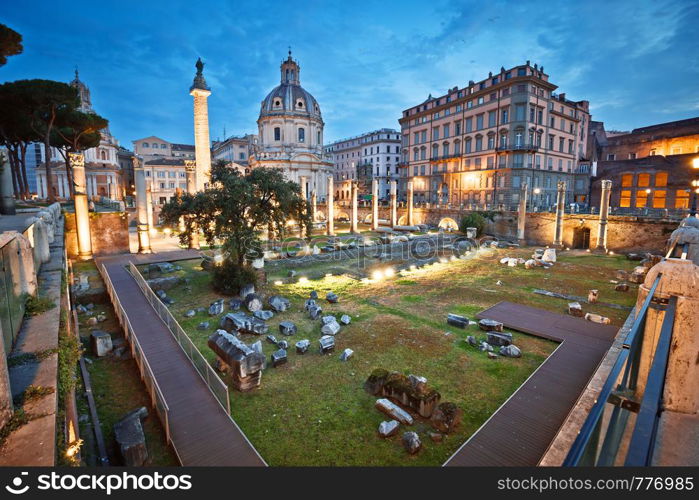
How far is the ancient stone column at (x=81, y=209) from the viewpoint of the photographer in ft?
61.9

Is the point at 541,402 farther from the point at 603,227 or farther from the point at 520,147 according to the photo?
the point at 520,147

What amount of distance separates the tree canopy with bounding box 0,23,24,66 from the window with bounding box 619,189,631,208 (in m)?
55.1

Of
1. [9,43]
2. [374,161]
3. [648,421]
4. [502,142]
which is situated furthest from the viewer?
[374,161]

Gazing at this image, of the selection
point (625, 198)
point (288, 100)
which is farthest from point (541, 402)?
point (288, 100)

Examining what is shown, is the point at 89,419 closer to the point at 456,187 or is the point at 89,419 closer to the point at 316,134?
the point at 456,187

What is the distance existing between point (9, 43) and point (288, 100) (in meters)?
50.5

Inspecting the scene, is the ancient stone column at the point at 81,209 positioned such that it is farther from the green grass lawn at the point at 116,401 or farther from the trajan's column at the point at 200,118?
the green grass lawn at the point at 116,401

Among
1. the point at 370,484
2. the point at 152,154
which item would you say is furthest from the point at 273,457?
the point at 152,154

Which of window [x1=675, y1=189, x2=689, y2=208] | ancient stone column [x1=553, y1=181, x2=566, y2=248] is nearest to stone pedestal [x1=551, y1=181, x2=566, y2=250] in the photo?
ancient stone column [x1=553, y1=181, x2=566, y2=248]

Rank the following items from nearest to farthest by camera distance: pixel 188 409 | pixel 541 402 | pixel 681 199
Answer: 1. pixel 188 409
2. pixel 541 402
3. pixel 681 199

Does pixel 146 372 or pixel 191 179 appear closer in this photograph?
pixel 146 372

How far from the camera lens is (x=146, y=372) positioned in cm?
811

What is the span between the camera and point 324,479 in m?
3.47

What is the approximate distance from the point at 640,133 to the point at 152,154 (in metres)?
91.1
